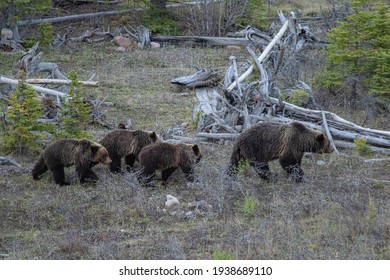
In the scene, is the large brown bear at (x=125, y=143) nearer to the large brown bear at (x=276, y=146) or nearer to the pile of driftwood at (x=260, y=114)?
the large brown bear at (x=276, y=146)

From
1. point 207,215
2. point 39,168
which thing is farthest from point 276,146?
point 39,168

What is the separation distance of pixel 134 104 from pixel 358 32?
5359mm

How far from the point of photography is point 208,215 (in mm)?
9578

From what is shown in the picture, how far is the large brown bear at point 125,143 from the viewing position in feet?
37.9

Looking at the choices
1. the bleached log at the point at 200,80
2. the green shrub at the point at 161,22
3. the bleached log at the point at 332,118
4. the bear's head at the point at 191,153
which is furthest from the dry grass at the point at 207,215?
the green shrub at the point at 161,22

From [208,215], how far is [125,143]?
2.58 metres

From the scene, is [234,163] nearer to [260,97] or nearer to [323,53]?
[260,97]

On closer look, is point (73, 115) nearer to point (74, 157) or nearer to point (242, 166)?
point (74, 157)

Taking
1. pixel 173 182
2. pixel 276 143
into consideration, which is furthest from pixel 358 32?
pixel 173 182

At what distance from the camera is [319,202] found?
9836 mm

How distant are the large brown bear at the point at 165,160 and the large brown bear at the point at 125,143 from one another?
0.61m

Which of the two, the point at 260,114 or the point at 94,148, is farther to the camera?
the point at 260,114

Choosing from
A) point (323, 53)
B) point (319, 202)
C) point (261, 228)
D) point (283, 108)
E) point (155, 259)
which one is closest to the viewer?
point (155, 259)

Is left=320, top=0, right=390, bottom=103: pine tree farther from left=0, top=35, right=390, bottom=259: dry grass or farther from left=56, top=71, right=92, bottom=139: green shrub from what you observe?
left=56, top=71, right=92, bottom=139: green shrub
